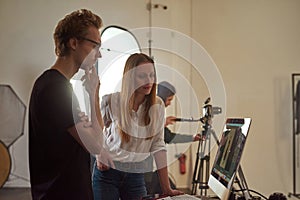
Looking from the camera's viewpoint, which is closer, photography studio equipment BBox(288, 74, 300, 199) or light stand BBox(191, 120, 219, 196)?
light stand BBox(191, 120, 219, 196)

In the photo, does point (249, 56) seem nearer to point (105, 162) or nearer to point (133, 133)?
point (133, 133)

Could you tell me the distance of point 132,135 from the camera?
1.68 metres

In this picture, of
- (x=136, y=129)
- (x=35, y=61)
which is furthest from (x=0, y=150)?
(x=136, y=129)

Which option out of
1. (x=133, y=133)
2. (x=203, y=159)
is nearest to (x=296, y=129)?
(x=203, y=159)

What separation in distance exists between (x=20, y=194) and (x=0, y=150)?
20.1 inches

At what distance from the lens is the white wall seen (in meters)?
3.98

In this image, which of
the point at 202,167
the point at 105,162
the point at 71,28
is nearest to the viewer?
the point at 71,28

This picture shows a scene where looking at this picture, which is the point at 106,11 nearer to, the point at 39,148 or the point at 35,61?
the point at 35,61

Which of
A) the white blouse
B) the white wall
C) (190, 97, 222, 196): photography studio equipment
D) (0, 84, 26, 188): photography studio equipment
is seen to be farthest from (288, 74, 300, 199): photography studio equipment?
(0, 84, 26, 188): photography studio equipment

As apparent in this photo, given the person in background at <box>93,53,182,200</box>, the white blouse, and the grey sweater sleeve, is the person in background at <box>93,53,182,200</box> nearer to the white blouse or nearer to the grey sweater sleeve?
the white blouse

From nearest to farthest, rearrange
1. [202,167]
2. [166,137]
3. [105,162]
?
[105,162], [166,137], [202,167]

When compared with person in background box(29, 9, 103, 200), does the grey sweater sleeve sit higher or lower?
lower

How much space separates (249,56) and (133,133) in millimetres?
2671

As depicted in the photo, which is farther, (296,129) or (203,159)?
(296,129)
